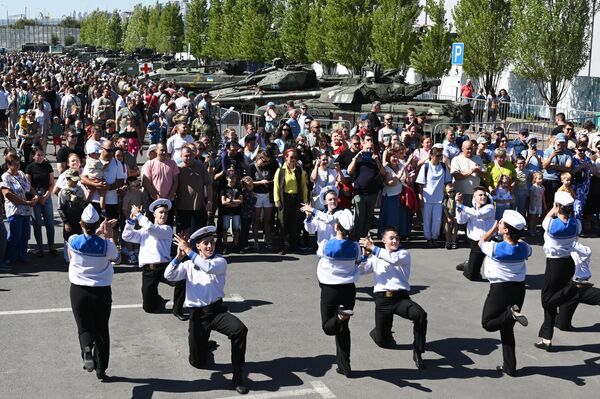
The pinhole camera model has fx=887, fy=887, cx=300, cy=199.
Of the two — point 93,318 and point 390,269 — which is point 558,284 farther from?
point 93,318

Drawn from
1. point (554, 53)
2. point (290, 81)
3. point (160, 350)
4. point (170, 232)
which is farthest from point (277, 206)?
point (554, 53)

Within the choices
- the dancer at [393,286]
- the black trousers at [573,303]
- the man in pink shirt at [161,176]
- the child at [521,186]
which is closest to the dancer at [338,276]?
the dancer at [393,286]

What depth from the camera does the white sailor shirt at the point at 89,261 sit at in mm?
8578

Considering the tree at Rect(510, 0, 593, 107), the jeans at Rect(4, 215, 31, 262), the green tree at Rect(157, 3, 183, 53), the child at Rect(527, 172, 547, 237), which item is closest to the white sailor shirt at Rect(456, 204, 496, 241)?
the child at Rect(527, 172, 547, 237)

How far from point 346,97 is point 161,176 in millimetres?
12131

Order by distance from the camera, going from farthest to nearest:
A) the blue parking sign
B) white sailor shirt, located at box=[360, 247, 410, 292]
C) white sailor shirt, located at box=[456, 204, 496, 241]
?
1. the blue parking sign
2. white sailor shirt, located at box=[456, 204, 496, 241]
3. white sailor shirt, located at box=[360, 247, 410, 292]

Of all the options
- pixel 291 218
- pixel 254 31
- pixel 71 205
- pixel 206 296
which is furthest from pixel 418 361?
pixel 254 31

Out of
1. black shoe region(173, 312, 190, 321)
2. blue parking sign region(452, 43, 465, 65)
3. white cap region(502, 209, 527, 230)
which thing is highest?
blue parking sign region(452, 43, 465, 65)

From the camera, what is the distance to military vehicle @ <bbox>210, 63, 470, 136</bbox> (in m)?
24.1

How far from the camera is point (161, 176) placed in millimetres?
13305

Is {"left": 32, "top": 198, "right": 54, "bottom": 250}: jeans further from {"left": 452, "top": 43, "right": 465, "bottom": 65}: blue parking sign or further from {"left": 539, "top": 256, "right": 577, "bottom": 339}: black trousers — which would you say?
{"left": 452, "top": 43, "right": 465, "bottom": 65}: blue parking sign

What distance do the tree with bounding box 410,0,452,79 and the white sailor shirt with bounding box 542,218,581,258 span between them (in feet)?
86.8

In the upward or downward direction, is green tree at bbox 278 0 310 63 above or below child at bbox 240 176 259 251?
above

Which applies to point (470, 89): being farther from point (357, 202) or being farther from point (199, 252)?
point (199, 252)
